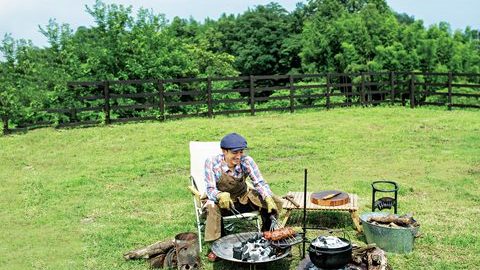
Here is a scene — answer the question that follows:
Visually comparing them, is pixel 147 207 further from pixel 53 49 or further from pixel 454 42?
pixel 454 42

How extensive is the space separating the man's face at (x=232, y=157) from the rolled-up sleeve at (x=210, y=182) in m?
0.17

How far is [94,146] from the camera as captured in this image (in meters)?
10.8

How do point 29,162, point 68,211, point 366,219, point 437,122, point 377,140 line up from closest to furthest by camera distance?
point 366,219
point 68,211
point 29,162
point 377,140
point 437,122

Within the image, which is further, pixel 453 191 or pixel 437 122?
pixel 437 122

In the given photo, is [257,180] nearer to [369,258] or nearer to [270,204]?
[270,204]

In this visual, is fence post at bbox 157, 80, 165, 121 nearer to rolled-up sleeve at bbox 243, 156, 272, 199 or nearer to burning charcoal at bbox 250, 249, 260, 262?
rolled-up sleeve at bbox 243, 156, 272, 199

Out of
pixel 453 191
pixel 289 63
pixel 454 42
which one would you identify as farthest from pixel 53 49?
pixel 289 63

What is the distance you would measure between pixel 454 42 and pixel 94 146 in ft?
63.4

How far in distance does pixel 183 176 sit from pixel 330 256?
4612mm

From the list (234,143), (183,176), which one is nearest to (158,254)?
(234,143)

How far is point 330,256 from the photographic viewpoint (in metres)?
3.71

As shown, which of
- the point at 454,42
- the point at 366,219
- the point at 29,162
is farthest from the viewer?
the point at 454,42

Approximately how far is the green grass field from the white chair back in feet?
1.61

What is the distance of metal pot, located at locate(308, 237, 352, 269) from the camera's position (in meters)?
3.71
